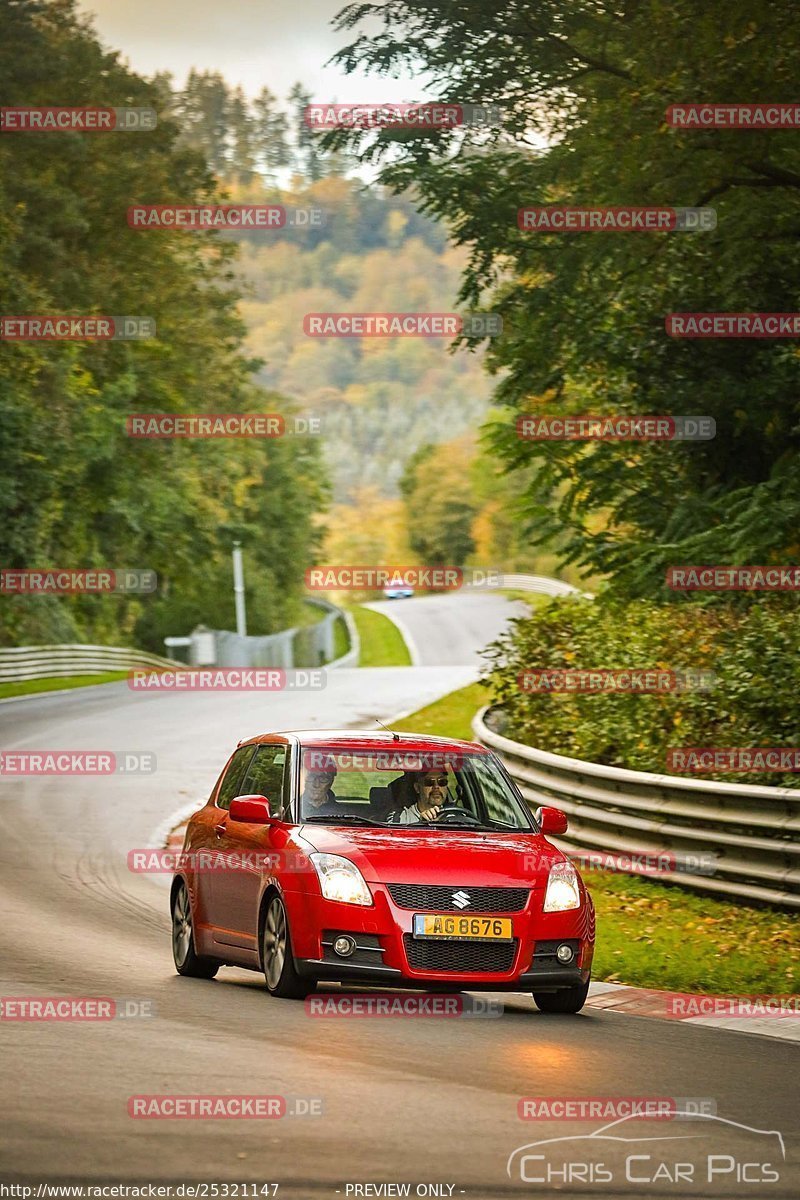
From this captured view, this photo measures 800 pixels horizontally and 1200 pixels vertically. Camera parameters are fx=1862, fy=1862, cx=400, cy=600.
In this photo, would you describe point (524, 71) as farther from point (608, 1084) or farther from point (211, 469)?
point (211, 469)

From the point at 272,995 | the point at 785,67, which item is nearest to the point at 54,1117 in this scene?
the point at 272,995

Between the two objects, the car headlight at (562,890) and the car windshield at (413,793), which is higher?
the car windshield at (413,793)

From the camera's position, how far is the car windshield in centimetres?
1086

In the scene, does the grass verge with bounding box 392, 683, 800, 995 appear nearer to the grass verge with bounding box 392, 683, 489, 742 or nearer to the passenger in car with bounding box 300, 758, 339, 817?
the passenger in car with bounding box 300, 758, 339, 817

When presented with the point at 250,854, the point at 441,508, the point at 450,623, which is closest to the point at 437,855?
the point at 250,854

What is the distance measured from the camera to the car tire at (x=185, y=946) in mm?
11656

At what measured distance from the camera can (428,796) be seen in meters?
11.0

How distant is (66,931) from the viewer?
13719 millimetres

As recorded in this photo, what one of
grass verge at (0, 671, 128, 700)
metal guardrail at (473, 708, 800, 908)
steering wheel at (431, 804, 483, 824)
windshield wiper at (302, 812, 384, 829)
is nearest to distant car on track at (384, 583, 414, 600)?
grass verge at (0, 671, 128, 700)

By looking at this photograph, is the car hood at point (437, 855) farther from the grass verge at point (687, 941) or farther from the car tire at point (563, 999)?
the grass verge at point (687, 941)

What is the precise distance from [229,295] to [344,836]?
6175cm

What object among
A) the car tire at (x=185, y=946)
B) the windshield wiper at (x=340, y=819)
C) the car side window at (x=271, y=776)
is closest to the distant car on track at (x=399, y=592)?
the car tire at (x=185, y=946)

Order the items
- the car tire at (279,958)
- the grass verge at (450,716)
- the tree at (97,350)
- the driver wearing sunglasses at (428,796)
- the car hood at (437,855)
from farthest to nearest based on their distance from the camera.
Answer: the tree at (97,350) < the grass verge at (450,716) < the driver wearing sunglasses at (428,796) < the car tire at (279,958) < the car hood at (437,855)

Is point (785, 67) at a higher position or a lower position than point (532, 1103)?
higher
